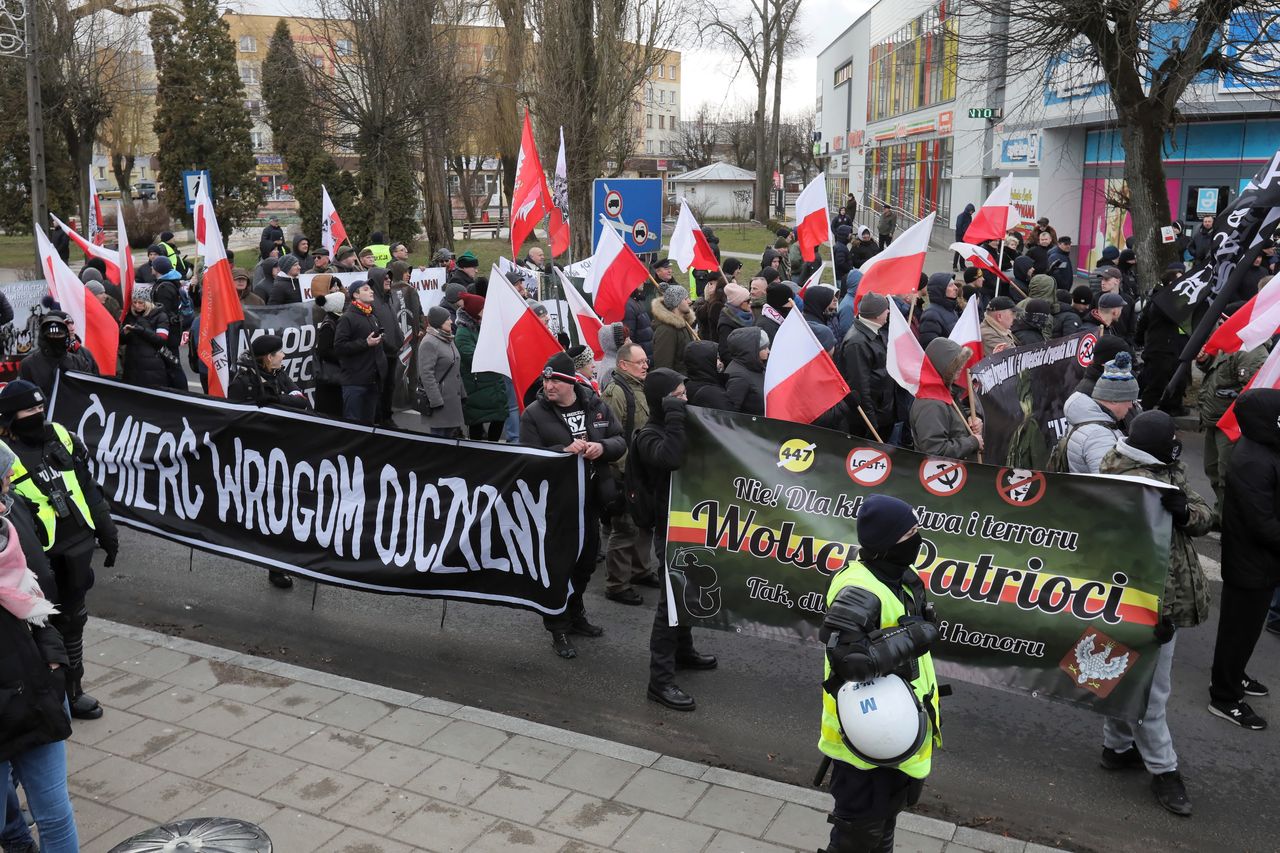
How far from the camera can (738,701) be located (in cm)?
620

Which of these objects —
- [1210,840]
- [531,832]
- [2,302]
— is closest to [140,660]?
[531,832]

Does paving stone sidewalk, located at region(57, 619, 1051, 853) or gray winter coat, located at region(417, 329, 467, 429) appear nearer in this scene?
paving stone sidewalk, located at region(57, 619, 1051, 853)

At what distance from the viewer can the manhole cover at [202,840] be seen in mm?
3242

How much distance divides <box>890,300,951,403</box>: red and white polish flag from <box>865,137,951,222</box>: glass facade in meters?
28.4

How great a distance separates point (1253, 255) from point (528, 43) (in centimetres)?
2766

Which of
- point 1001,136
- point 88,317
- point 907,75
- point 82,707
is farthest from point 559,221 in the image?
point 907,75

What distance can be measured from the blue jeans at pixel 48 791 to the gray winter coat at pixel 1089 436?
15.8 feet

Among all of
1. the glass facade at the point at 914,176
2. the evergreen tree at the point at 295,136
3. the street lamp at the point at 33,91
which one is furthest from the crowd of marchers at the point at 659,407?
the glass facade at the point at 914,176

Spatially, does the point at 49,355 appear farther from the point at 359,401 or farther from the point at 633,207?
the point at 633,207

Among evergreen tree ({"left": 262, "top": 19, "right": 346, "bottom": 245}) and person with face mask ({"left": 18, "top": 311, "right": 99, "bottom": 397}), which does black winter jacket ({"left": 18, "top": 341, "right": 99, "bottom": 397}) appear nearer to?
person with face mask ({"left": 18, "top": 311, "right": 99, "bottom": 397})

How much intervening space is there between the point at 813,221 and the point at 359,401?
5.81 metres

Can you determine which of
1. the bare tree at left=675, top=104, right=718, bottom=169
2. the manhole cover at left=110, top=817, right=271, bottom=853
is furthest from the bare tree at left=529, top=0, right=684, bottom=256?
the bare tree at left=675, top=104, right=718, bottom=169

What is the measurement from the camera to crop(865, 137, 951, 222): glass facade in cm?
3966

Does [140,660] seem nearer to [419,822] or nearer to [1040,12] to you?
[419,822]
